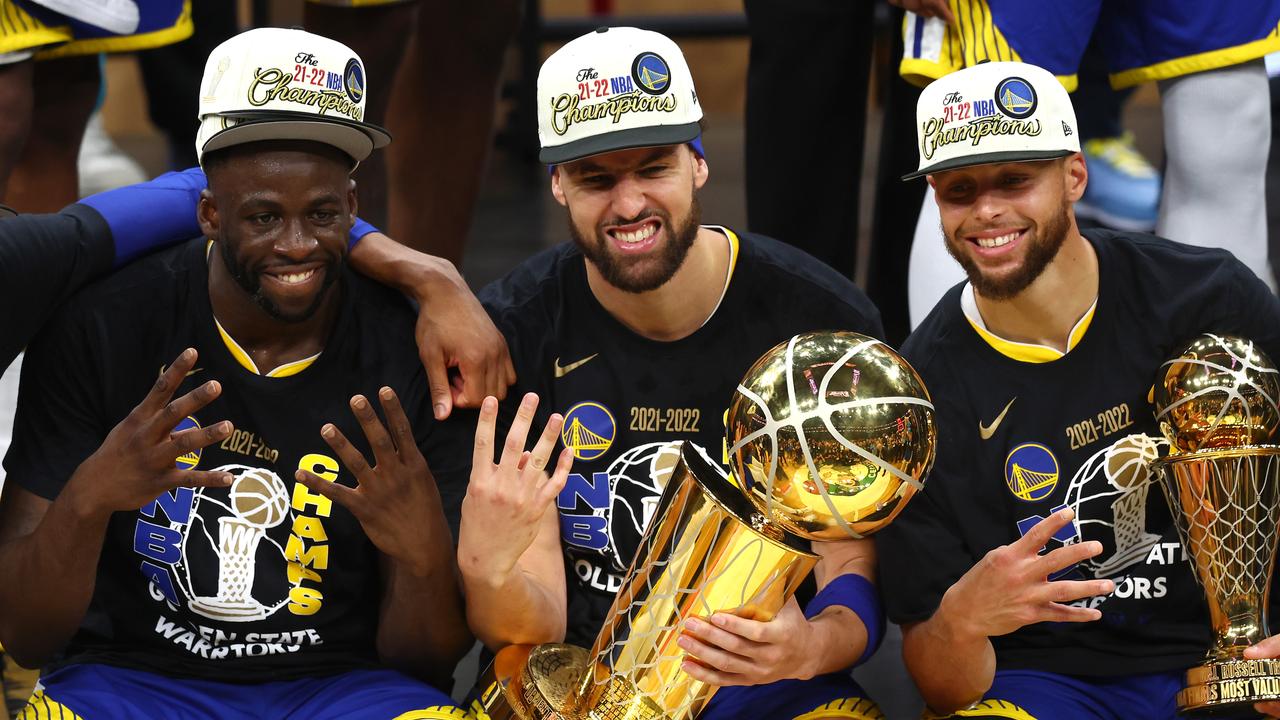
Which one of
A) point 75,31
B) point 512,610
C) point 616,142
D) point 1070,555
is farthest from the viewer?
point 75,31

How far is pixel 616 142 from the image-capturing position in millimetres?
2848

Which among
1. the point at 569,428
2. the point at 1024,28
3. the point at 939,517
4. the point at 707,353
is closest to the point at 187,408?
the point at 569,428

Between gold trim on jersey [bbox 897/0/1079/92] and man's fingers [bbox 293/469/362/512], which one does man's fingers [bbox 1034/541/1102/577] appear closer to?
man's fingers [bbox 293/469/362/512]

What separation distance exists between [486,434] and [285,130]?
66cm

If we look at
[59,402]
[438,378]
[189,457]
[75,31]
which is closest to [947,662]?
[438,378]

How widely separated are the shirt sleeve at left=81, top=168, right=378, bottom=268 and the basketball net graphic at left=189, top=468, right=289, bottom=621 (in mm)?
448

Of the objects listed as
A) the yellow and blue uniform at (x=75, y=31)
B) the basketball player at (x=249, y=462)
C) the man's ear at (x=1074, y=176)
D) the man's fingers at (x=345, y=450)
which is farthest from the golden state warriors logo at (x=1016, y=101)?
the yellow and blue uniform at (x=75, y=31)

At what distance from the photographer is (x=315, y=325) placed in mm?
2951

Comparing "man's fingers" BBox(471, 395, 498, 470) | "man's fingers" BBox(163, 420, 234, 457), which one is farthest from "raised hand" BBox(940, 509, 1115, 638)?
"man's fingers" BBox(163, 420, 234, 457)

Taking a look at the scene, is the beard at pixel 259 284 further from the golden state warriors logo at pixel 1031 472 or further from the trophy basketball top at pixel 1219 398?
the trophy basketball top at pixel 1219 398

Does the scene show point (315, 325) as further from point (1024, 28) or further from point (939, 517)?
point (1024, 28)

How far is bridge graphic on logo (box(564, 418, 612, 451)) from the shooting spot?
3.01 m

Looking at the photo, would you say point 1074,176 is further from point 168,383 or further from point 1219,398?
point 168,383

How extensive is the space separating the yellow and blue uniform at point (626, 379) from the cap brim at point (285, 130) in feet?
1.40
